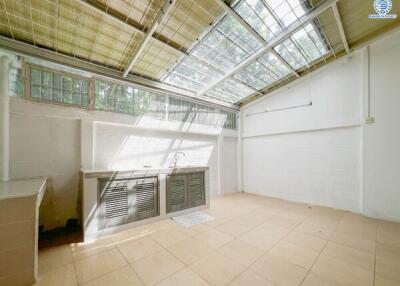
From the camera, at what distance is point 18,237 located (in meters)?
1.65

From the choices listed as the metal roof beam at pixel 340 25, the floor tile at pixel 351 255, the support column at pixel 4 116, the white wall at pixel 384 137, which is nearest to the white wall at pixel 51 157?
the support column at pixel 4 116

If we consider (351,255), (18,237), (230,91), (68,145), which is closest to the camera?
(18,237)

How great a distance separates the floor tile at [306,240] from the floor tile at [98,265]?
8.08 ft

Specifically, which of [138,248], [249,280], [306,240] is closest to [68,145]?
[138,248]

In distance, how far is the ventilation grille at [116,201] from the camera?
275cm

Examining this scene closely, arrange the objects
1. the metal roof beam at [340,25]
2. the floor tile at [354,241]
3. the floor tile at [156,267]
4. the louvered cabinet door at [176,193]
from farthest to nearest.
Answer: the louvered cabinet door at [176,193] → the metal roof beam at [340,25] → the floor tile at [354,241] → the floor tile at [156,267]

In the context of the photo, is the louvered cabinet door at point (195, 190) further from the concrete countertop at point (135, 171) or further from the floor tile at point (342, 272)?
the floor tile at point (342, 272)

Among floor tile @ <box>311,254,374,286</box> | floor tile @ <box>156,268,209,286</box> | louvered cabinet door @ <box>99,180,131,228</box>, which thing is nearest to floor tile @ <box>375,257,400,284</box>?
floor tile @ <box>311,254,374,286</box>

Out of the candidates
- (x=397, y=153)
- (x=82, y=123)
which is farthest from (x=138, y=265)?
(x=397, y=153)

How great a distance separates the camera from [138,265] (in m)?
2.03

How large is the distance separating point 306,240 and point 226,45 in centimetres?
372

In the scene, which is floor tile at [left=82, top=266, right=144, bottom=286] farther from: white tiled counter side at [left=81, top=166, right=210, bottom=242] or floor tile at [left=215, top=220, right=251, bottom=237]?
floor tile at [left=215, top=220, right=251, bottom=237]

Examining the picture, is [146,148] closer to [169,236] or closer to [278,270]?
[169,236]

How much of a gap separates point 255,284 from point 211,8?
144 inches
